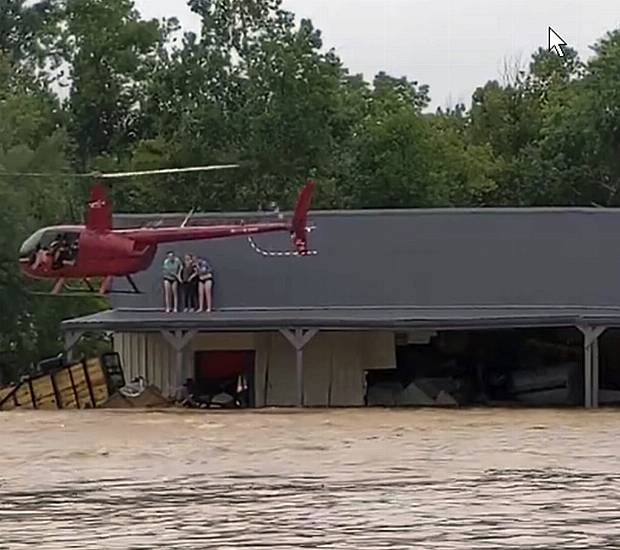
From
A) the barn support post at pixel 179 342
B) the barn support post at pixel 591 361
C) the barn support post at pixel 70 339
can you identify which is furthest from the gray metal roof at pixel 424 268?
the barn support post at pixel 591 361

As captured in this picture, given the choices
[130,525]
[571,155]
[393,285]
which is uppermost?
[571,155]

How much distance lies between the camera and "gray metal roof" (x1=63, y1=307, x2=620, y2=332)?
28891 millimetres

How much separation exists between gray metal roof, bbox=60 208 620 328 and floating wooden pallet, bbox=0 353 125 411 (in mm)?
1265

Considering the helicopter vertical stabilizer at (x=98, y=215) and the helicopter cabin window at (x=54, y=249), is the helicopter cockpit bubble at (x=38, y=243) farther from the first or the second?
the helicopter vertical stabilizer at (x=98, y=215)

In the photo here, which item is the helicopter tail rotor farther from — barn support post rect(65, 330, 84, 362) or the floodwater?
barn support post rect(65, 330, 84, 362)

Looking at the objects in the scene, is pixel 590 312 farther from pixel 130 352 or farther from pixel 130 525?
pixel 130 525

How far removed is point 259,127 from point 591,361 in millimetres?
20347

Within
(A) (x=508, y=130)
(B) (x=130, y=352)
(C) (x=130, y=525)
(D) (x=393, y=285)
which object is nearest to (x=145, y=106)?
(A) (x=508, y=130)

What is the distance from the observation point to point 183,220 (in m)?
32.0

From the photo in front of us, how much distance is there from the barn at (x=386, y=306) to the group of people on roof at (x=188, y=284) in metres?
0.30

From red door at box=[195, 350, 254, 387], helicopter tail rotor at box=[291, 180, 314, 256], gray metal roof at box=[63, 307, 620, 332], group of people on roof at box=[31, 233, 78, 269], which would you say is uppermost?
helicopter tail rotor at box=[291, 180, 314, 256]

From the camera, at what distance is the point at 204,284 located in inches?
1208

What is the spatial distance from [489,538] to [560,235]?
59.6ft

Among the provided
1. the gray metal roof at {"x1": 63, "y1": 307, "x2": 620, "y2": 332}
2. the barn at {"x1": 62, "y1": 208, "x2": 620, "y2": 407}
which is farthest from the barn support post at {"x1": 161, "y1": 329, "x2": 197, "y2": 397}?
the gray metal roof at {"x1": 63, "y1": 307, "x2": 620, "y2": 332}
